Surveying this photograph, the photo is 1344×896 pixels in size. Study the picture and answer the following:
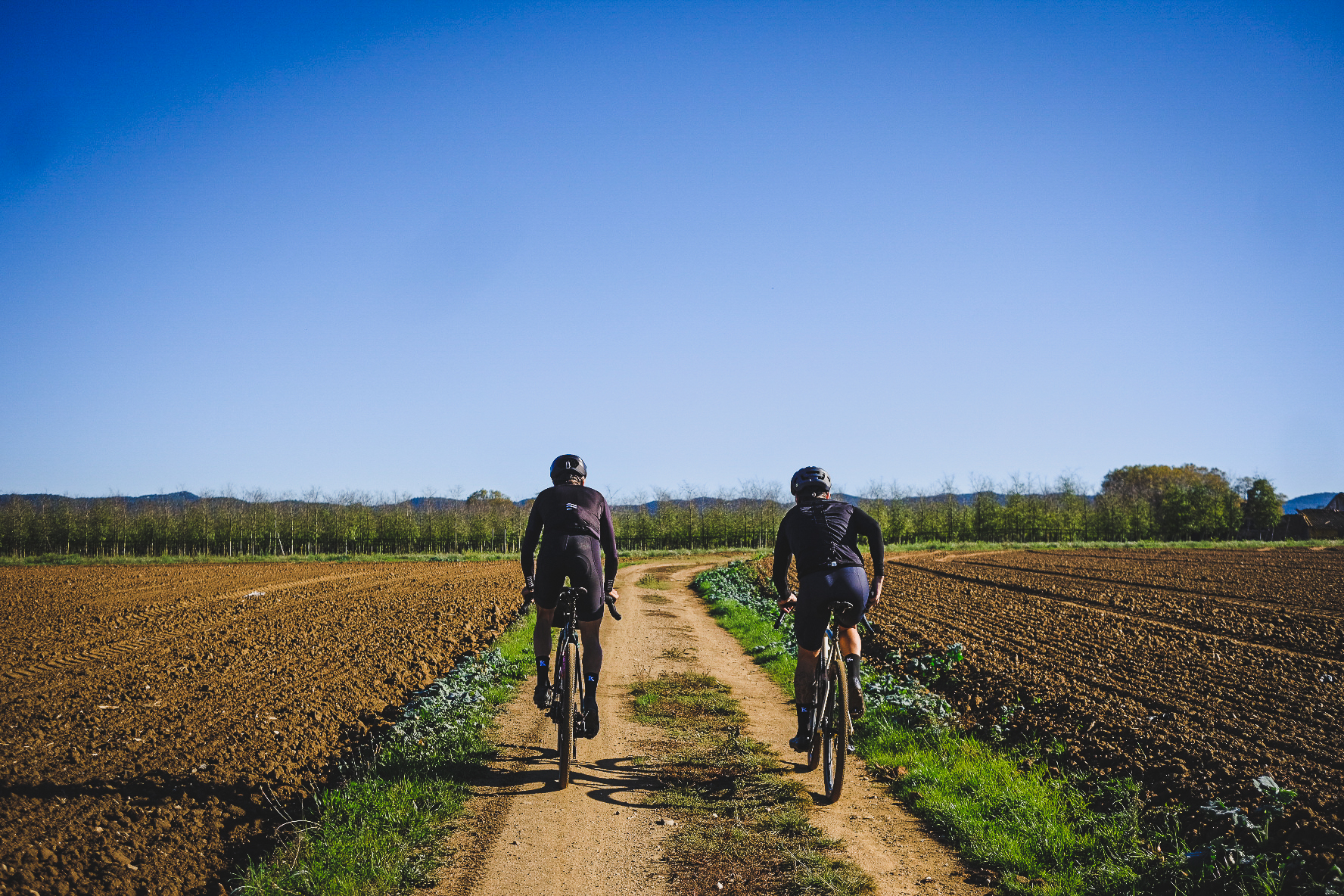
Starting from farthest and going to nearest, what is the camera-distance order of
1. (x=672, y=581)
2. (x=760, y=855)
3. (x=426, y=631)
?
(x=672, y=581) < (x=426, y=631) < (x=760, y=855)

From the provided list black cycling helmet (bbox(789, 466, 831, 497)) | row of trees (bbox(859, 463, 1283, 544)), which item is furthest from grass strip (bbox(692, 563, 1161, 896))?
row of trees (bbox(859, 463, 1283, 544))

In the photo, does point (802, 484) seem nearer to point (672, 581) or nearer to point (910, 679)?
point (910, 679)

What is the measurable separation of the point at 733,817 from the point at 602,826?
88cm

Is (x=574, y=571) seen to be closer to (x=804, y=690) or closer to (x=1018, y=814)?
(x=804, y=690)

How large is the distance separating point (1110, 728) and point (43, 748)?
10.2m

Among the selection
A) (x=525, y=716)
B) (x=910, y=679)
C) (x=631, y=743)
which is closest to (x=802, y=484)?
(x=631, y=743)

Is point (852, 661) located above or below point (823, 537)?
below

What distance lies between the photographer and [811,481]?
18.1 ft

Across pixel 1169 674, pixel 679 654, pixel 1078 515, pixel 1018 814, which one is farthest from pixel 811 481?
pixel 1078 515

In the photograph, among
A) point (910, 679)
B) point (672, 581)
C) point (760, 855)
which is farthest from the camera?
point (672, 581)

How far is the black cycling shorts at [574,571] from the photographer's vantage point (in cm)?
551

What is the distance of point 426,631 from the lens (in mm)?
13812

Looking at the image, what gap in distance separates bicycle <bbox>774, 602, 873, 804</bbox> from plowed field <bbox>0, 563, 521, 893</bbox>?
3923 mm

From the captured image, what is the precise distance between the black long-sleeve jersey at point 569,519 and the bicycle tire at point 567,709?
695mm
